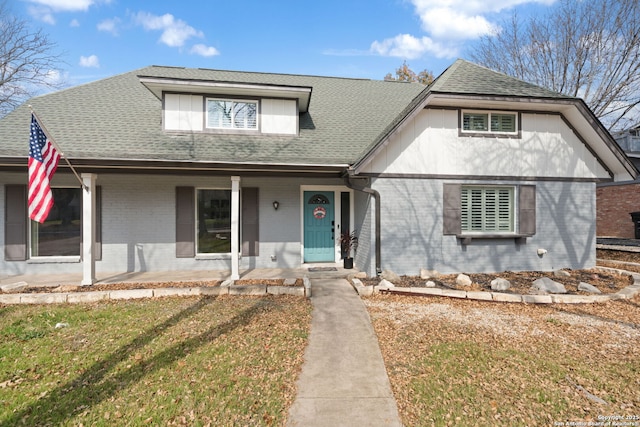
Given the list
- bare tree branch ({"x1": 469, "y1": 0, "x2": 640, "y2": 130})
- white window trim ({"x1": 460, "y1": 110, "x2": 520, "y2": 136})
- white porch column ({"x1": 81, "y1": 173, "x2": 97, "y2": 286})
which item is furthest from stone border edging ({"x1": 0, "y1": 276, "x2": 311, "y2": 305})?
bare tree branch ({"x1": 469, "y1": 0, "x2": 640, "y2": 130})

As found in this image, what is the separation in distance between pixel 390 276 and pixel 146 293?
17.3 feet

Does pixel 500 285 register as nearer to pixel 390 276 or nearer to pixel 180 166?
pixel 390 276

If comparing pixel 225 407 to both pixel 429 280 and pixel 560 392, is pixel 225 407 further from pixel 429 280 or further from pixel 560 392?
pixel 429 280

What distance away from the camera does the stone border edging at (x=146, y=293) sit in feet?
19.0

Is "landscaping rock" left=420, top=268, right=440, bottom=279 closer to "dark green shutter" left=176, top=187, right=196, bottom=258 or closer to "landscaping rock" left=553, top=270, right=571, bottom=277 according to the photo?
"landscaping rock" left=553, top=270, right=571, bottom=277

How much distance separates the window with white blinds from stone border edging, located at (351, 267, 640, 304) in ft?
7.56

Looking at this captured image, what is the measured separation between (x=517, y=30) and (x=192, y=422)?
21006 mm

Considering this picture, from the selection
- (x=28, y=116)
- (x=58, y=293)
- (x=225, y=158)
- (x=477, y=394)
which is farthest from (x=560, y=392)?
(x=28, y=116)

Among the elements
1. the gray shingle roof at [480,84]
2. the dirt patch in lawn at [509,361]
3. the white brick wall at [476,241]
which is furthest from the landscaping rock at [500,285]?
the gray shingle roof at [480,84]

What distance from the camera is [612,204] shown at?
16047 millimetres

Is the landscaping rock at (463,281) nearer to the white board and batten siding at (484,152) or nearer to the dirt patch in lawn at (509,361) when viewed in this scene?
the dirt patch in lawn at (509,361)

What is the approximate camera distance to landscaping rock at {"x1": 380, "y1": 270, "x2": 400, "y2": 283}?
7.17 m

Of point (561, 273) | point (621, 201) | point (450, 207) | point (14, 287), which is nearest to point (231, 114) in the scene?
point (14, 287)

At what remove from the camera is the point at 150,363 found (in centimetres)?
363
